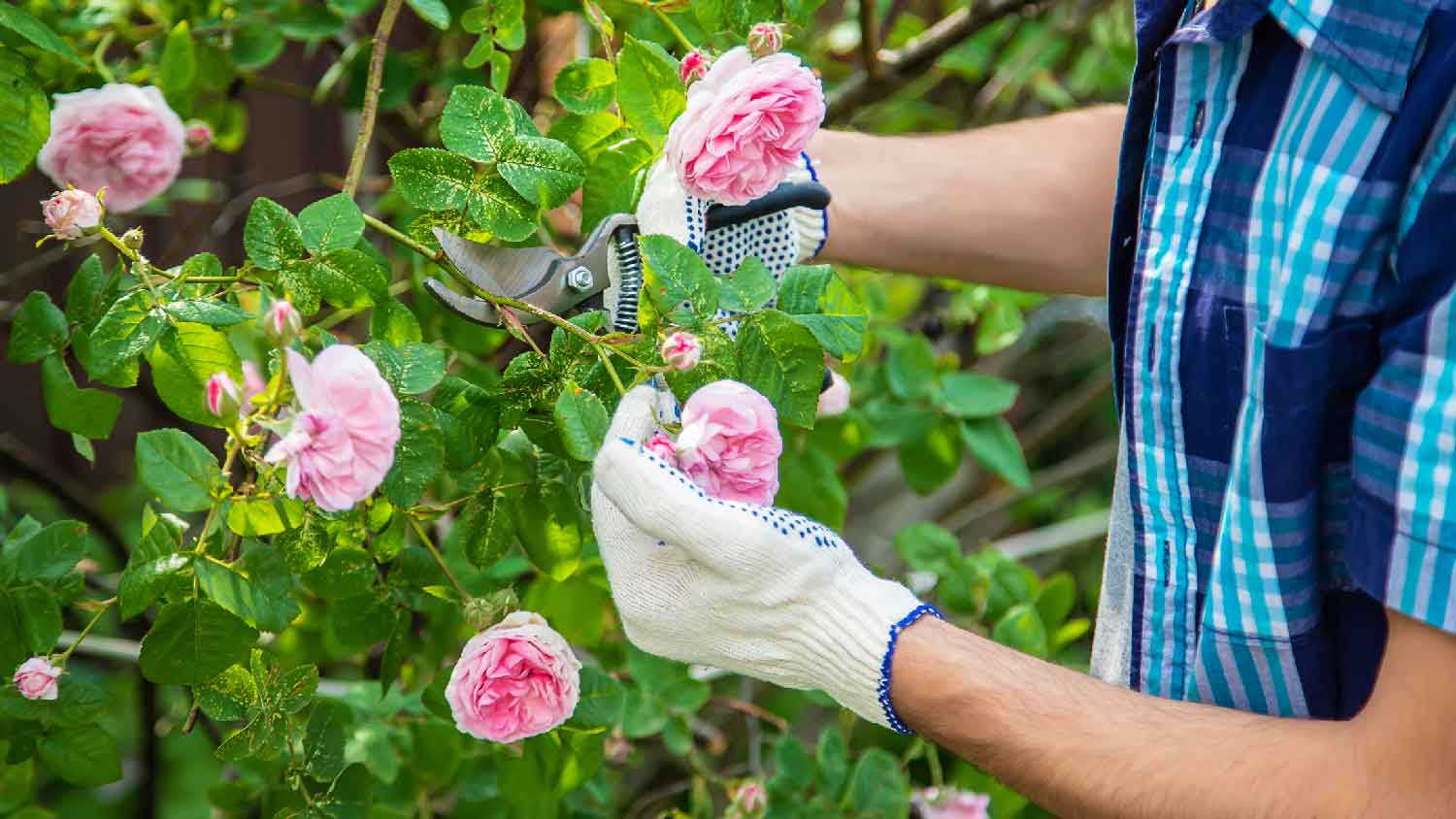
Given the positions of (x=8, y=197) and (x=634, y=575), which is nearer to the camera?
(x=634, y=575)

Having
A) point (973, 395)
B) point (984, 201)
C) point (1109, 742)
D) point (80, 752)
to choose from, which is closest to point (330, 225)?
point (80, 752)

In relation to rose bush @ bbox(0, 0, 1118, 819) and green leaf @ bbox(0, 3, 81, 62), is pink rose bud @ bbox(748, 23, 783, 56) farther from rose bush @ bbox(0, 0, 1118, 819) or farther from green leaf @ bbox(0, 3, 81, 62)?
green leaf @ bbox(0, 3, 81, 62)

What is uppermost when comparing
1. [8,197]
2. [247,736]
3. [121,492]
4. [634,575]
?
[634,575]

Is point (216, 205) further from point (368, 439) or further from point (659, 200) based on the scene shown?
point (368, 439)

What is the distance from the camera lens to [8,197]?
274 cm

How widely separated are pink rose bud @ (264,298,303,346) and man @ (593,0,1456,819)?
270 mm

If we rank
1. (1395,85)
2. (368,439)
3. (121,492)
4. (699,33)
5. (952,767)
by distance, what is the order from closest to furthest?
(368,439), (1395,85), (699,33), (952,767), (121,492)

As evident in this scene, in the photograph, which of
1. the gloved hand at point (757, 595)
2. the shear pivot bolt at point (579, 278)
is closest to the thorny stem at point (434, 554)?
the gloved hand at point (757, 595)

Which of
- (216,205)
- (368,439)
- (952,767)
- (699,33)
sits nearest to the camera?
(368,439)

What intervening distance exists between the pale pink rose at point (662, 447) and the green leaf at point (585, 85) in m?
0.33

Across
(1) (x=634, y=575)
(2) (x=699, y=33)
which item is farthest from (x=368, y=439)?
(2) (x=699, y=33)

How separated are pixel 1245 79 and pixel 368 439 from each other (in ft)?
2.56

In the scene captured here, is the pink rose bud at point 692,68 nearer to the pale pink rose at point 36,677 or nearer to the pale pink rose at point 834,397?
the pale pink rose at point 834,397

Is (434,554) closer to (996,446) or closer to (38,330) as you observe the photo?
(38,330)
